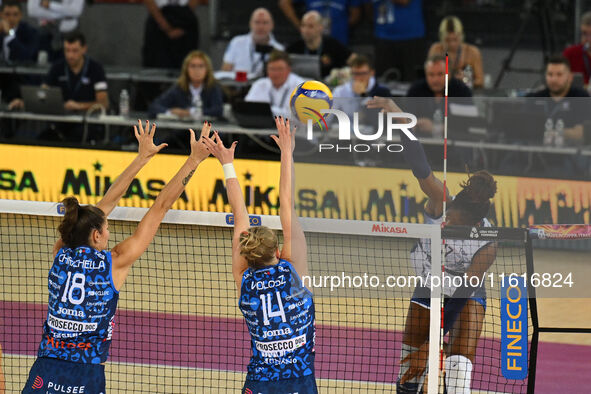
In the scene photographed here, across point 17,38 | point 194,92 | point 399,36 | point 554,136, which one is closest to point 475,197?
point 554,136

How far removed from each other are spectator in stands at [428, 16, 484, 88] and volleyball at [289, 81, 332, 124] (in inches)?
305

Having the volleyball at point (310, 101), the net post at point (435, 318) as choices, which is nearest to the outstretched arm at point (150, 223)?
the volleyball at point (310, 101)

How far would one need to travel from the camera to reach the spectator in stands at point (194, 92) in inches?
568

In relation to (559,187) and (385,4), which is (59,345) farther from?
(385,4)

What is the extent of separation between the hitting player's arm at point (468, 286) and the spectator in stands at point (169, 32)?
11.7m

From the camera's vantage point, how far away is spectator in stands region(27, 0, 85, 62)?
1840 cm

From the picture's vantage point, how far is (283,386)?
6.16m

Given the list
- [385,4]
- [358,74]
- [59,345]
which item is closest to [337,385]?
[59,345]

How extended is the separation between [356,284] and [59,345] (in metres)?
2.08

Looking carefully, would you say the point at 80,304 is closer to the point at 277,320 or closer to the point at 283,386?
the point at 277,320

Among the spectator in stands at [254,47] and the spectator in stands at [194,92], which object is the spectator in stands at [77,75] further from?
the spectator in stands at [254,47]

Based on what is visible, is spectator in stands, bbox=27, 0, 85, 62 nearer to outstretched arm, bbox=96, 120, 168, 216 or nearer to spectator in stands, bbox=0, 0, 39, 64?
spectator in stands, bbox=0, 0, 39, 64

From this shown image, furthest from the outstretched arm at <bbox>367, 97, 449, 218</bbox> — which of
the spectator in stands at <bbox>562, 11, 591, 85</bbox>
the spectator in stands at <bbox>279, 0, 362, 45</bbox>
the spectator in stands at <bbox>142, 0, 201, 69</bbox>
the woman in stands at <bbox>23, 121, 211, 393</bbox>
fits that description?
the spectator in stands at <bbox>142, 0, 201, 69</bbox>

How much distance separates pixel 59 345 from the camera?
21.3ft
